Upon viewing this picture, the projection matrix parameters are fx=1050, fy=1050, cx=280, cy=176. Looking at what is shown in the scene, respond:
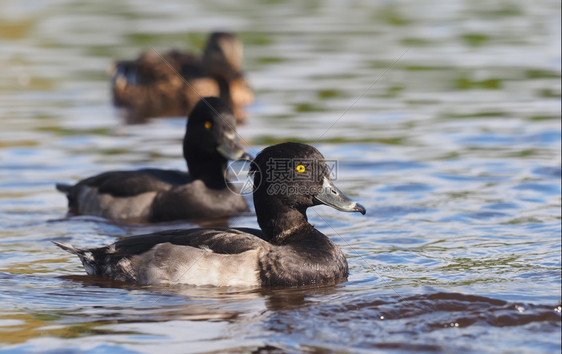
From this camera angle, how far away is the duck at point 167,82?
17859mm

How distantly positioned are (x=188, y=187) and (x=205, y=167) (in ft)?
1.30

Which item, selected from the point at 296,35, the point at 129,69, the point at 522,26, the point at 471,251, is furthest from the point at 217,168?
the point at 522,26

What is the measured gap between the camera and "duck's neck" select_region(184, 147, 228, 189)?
11.8m

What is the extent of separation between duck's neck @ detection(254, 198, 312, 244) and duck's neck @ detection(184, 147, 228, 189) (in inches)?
116

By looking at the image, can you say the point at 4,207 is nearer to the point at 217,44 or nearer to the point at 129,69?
the point at 129,69

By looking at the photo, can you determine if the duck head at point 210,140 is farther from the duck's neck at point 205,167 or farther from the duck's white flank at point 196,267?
the duck's white flank at point 196,267

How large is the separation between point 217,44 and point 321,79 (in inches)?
80.4

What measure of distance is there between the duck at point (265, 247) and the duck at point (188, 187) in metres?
2.51

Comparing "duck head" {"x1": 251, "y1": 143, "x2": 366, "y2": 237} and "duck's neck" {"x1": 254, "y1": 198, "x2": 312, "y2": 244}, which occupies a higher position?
"duck head" {"x1": 251, "y1": 143, "x2": 366, "y2": 237}

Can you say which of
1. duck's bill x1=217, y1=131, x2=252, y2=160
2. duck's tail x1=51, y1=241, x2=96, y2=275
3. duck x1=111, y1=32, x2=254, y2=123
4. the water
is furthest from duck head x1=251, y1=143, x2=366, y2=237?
duck x1=111, y1=32, x2=254, y2=123

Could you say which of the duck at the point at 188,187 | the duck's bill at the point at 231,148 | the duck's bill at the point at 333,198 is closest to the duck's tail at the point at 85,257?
the duck's bill at the point at 333,198

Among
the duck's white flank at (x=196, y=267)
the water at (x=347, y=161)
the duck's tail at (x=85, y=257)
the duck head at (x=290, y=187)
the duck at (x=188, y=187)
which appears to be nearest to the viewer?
the water at (x=347, y=161)

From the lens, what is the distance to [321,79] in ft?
61.4

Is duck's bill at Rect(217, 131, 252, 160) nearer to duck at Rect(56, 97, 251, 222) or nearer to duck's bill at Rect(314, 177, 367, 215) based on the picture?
duck at Rect(56, 97, 251, 222)
